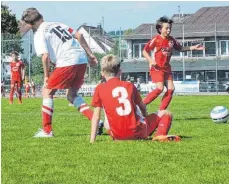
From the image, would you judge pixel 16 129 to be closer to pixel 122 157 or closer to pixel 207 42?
pixel 122 157

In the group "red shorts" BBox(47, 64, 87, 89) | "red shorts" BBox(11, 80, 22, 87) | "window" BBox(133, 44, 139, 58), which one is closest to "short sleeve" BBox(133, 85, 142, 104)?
"red shorts" BBox(47, 64, 87, 89)

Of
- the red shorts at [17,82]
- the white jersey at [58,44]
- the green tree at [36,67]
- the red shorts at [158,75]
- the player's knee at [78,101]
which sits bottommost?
the green tree at [36,67]

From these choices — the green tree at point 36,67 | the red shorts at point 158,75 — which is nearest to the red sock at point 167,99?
the red shorts at point 158,75

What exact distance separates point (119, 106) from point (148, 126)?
63 cm

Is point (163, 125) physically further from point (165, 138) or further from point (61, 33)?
point (61, 33)

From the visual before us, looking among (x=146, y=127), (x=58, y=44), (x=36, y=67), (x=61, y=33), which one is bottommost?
(x=36, y=67)

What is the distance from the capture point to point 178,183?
5.84m

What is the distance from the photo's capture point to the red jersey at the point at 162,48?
14.0m

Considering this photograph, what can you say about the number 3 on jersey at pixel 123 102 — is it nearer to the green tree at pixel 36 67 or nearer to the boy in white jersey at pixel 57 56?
the boy in white jersey at pixel 57 56

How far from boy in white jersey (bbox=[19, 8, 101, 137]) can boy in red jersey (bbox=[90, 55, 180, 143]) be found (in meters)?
1.72

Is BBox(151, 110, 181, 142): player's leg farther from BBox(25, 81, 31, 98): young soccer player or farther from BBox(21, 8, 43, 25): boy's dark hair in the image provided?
BBox(25, 81, 31, 98): young soccer player

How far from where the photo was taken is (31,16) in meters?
10.5

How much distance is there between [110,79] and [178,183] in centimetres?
327

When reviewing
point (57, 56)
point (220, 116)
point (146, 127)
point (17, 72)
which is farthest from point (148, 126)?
point (17, 72)
